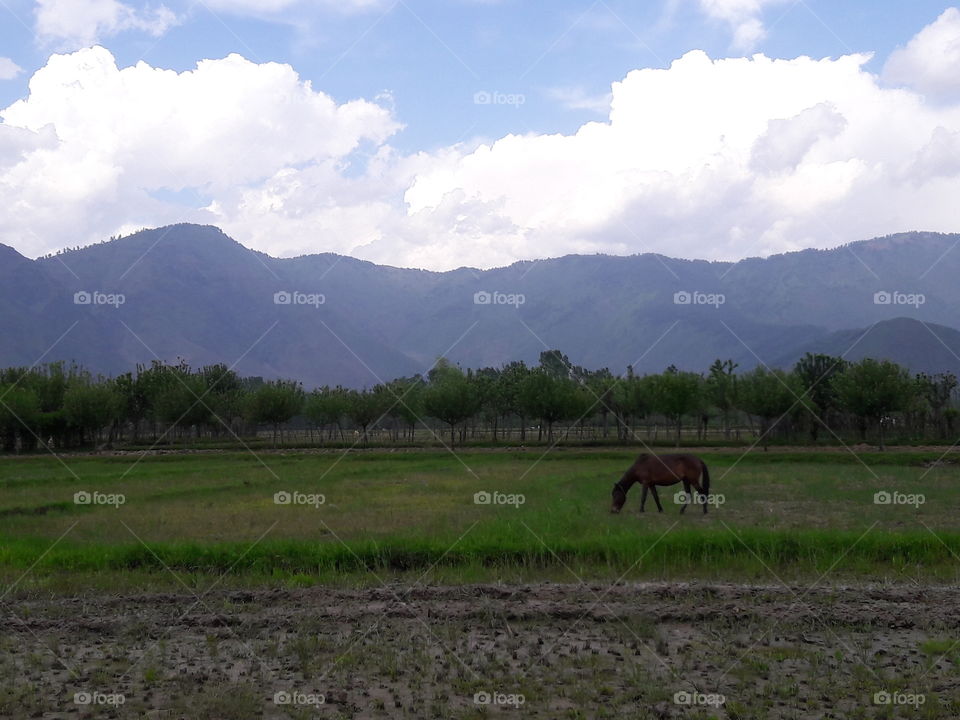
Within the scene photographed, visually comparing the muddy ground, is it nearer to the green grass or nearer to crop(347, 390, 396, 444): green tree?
the green grass

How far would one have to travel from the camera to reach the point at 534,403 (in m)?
73.1

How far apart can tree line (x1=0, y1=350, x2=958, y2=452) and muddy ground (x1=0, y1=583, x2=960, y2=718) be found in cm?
4875

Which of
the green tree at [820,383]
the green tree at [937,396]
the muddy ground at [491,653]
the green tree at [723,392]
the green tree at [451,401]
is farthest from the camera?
the green tree at [451,401]

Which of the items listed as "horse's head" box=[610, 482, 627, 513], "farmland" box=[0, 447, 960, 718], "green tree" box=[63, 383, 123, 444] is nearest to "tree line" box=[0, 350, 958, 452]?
"green tree" box=[63, 383, 123, 444]

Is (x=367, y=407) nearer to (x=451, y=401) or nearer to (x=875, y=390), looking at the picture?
(x=451, y=401)

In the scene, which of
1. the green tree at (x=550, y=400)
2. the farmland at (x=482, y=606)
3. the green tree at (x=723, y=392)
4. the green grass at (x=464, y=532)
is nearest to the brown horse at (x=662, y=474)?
the green grass at (x=464, y=532)

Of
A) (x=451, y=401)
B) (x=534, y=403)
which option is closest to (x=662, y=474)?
(x=534, y=403)

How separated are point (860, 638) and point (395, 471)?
32.1m

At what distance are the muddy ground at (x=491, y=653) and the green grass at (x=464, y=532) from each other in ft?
6.47

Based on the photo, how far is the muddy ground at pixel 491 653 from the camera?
8.53m

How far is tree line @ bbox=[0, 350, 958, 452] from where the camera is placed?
64.0 metres

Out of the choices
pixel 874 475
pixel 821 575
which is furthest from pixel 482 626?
pixel 874 475

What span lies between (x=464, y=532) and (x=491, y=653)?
836 centimetres

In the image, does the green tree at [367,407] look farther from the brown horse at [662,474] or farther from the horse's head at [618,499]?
the horse's head at [618,499]
